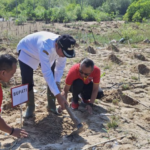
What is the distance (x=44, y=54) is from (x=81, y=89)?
3.83 ft

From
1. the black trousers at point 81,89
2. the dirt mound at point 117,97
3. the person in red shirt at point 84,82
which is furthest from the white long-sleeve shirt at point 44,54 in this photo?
the dirt mound at point 117,97

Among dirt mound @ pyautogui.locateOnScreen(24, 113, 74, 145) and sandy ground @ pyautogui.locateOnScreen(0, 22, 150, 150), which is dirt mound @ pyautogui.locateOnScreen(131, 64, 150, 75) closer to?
sandy ground @ pyautogui.locateOnScreen(0, 22, 150, 150)

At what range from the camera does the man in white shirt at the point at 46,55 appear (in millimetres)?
2605

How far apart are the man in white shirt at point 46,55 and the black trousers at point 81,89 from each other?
0.36 m

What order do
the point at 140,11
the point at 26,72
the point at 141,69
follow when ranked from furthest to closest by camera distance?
the point at 140,11, the point at 141,69, the point at 26,72

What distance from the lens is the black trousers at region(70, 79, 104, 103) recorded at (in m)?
3.53

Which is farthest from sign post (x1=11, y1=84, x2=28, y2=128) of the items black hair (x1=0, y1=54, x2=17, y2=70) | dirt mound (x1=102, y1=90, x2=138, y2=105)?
dirt mound (x1=102, y1=90, x2=138, y2=105)

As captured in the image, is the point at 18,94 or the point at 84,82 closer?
the point at 18,94

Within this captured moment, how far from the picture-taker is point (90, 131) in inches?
122

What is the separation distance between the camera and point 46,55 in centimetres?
266

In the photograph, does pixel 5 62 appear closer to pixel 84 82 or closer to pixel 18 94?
pixel 18 94

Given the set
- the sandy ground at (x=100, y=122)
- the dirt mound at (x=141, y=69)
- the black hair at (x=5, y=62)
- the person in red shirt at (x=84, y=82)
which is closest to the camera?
the black hair at (x=5, y=62)

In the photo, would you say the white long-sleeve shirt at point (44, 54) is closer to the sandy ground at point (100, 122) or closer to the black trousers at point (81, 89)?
the black trousers at point (81, 89)

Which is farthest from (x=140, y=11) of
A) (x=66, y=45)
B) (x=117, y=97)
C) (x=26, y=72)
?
(x=66, y=45)
